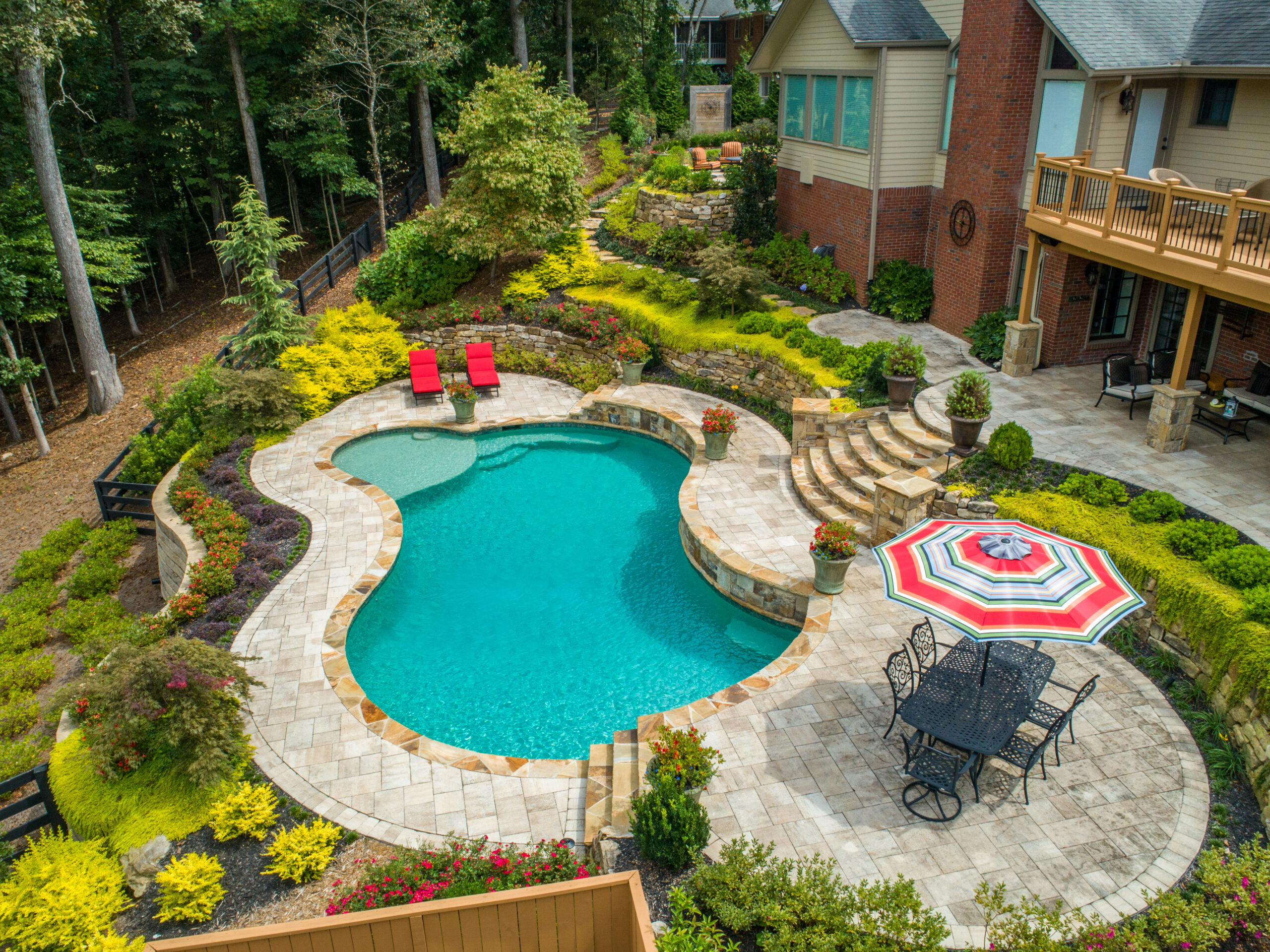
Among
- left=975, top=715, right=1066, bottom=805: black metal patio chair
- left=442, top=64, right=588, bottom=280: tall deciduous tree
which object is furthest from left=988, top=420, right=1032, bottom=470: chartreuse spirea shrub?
left=442, top=64, right=588, bottom=280: tall deciduous tree

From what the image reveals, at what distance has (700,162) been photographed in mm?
25219

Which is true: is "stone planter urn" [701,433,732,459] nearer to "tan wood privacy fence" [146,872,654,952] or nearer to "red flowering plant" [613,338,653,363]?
"red flowering plant" [613,338,653,363]

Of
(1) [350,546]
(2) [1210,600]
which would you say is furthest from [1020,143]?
(1) [350,546]

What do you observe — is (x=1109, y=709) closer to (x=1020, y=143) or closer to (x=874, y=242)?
(x=1020, y=143)

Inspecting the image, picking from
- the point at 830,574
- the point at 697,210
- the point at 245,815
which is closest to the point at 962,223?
the point at 697,210

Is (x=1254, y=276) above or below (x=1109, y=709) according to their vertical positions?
above

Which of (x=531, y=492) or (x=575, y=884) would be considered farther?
(x=531, y=492)

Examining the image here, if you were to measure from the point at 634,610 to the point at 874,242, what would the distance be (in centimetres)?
1139

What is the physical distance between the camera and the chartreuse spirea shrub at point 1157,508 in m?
10.1

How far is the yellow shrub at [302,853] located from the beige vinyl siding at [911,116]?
16.6 metres

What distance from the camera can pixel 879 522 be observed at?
11.9 meters

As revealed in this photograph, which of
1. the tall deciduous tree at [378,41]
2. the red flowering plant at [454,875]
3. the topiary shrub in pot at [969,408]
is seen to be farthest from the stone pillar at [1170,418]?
the tall deciduous tree at [378,41]

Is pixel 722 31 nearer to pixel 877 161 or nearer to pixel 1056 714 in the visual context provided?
pixel 877 161

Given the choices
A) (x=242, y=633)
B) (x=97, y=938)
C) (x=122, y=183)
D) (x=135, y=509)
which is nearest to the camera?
(x=97, y=938)
